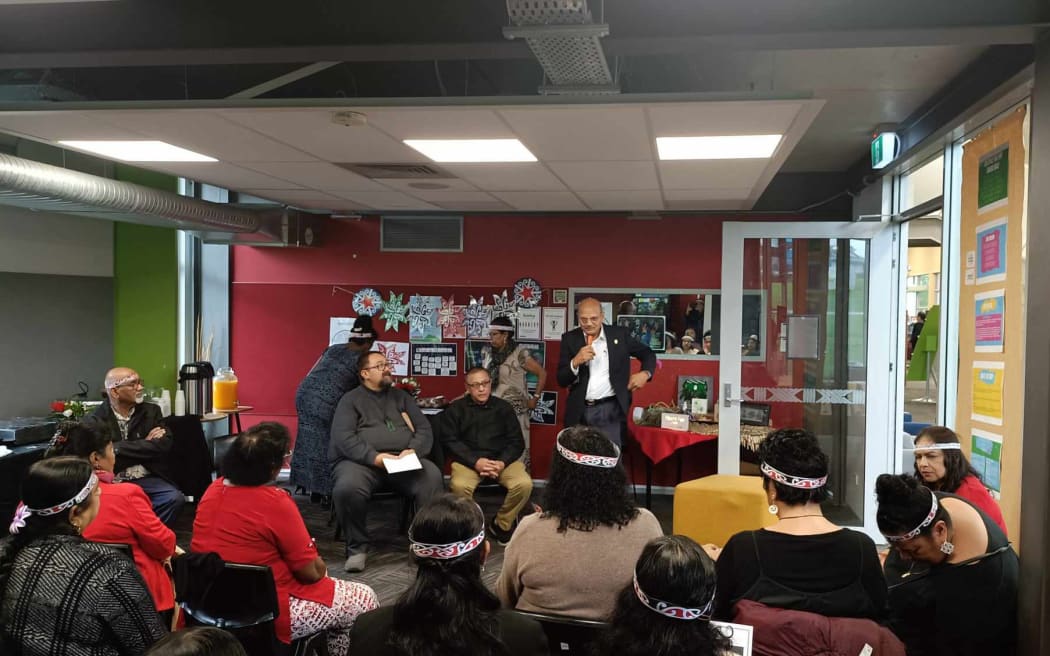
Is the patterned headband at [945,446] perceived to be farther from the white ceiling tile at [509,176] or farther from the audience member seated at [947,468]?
the white ceiling tile at [509,176]

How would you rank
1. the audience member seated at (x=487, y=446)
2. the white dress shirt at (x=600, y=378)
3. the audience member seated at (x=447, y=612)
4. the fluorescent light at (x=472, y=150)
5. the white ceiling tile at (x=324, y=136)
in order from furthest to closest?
the white dress shirt at (x=600, y=378) < the audience member seated at (x=487, y=446) < the fluorescent light at (x=472, y=150) < the white ceiling tile at (x=324, y=136) < the audience member seated at (x=447, y=612)

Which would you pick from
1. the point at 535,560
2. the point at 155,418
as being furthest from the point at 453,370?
the point at 535,560

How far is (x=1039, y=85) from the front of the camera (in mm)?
2592

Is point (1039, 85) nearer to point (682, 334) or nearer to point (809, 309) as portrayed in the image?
point (809, 309)

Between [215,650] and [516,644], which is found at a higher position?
[215,650]

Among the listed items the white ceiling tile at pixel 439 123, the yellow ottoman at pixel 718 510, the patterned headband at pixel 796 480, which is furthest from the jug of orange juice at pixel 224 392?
the patterned headband at pixel 796 480

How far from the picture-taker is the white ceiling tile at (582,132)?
3127 mm

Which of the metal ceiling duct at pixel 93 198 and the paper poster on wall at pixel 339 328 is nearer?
the metal ceiling duct at pixel 93 198

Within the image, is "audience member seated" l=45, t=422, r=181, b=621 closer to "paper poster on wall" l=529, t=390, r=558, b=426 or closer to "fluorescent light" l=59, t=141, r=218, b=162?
"fluorescent light" l=59, t=141, r=218, b=162

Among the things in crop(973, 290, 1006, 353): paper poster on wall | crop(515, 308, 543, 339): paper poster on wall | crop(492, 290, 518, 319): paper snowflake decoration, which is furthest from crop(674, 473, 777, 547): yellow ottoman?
crop(492, 290, 518, 319): paper snowflake decoration

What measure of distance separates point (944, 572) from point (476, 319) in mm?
4840

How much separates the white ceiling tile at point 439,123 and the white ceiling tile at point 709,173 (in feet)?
3.79

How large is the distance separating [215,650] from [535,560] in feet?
3.50

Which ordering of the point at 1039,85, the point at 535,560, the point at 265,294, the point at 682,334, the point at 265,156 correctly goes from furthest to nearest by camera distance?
the point at 265,294, the point at 682,334, the point at 265,156, the point at 1039,85, the point at 535,560
